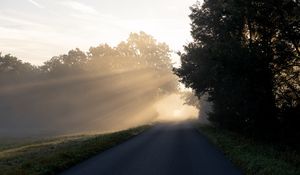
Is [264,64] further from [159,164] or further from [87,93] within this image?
[87,93]

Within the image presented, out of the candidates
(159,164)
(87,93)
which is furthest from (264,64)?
(87,93)

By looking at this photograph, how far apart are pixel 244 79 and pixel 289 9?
5294mm

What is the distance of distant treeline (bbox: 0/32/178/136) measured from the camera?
10731cm

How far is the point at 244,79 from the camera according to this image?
2917cm

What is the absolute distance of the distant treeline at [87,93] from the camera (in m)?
107

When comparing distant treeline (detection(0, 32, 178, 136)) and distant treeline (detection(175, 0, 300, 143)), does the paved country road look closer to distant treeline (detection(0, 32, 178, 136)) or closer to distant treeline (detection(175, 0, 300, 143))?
distant treeline (detection(175, 0, 300, 143))

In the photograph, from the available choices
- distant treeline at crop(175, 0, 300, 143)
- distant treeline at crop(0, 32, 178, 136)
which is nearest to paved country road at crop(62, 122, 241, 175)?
distant treeline at crop(175, 0, 300, 143)

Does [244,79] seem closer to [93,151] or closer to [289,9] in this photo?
[289,9]

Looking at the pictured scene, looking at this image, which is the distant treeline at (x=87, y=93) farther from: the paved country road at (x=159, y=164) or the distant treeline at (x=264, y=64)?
the paved country road at (x=159, y=164)

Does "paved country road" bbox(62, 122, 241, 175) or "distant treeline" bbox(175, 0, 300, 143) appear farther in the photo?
"distant treeline" bbox(175, 0, 300, 143)

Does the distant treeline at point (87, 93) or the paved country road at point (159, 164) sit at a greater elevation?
the distant treeline at point (87, 93)

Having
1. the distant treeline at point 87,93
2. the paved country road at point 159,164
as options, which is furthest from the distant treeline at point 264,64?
the distant treeline at point 87,93

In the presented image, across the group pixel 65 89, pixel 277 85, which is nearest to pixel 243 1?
pixel 277 85

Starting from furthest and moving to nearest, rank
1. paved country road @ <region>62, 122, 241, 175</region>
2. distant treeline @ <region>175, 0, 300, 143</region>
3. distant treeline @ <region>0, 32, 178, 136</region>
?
distant treeline @ <region>0, 32, 178, 136</region> < distant treeline @ <region>175, 0, 300, 143</region> < paved country road @ <region>62, 122, 241, 175</region>
